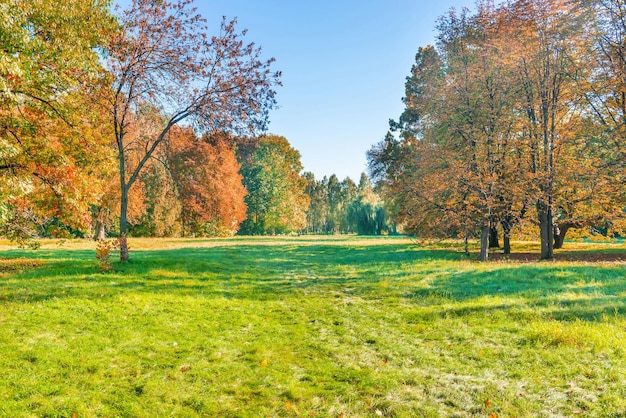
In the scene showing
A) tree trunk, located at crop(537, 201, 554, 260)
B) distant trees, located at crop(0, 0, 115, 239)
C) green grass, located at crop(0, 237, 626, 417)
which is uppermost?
distant trees, located at crop(0, 0, 115, 239)

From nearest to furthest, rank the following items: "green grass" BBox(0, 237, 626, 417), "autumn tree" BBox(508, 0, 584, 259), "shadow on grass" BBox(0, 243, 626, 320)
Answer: "green grass" BBox(0, 237, 626, 417), "shadow on grass" BBox(0, 243, 626, 320), "autumn tree" BBox(508, 0, 584, 259)

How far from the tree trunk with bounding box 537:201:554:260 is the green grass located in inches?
311

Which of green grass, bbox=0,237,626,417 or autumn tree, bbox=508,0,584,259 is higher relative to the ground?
autumn tree, bbox=508,0,584,259

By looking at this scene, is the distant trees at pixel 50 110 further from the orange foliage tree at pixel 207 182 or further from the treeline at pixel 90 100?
the orange foliage tree at pixel 207 182

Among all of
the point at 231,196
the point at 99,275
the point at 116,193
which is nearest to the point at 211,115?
the point at 99,275

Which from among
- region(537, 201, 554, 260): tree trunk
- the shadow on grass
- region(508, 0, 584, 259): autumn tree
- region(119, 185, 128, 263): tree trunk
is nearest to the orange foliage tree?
region(119, 185, 128, 263): tree trunk

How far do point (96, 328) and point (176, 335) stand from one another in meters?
1.57

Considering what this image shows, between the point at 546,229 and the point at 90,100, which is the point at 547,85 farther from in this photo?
the point at 90,100

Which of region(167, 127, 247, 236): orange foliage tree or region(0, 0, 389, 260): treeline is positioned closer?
region(0, 0, 389, 260): treeline

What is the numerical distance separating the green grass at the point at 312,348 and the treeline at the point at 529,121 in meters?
7.74

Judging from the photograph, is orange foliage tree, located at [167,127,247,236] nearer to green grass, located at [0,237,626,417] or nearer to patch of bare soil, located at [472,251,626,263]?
patch of bare soil, located at [472,251,626,263]

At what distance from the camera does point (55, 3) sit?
9.47 m

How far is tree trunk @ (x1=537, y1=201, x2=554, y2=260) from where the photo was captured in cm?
1836

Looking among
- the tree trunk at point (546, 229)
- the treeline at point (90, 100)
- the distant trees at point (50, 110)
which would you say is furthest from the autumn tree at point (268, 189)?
the distant trees at point (50, 110)
